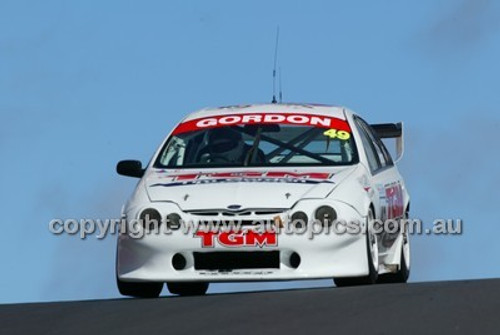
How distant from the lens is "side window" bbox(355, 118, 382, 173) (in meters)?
12.7

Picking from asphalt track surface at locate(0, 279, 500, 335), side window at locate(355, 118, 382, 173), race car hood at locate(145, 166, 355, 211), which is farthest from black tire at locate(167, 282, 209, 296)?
asphalt track surface at locate(0, 279, 500, 335)

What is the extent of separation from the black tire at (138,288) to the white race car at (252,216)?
0.01 meters

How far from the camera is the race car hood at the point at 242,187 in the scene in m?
11.1

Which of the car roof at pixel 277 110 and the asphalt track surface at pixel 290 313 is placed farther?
the car roof at pixel 277 110

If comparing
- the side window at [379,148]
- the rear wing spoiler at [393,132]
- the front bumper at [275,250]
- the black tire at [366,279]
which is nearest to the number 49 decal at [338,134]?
the side window at [379,148]

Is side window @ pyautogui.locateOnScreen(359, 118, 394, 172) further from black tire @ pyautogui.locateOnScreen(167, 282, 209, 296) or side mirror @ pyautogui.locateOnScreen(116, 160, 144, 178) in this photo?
side mirror @ pyautogui.locateOnScreen(116, 160, 144, 178)

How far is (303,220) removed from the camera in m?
11.0

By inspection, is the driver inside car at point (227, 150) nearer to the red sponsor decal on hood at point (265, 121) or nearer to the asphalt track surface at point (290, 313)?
the red sponsor decal on hood at point (265, 121)

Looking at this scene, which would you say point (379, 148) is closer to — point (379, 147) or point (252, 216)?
point (379, 147)

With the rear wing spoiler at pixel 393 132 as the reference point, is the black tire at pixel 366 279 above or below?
below

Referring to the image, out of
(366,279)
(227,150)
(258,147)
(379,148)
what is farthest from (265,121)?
(366,279)

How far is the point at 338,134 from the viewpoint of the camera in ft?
41.3

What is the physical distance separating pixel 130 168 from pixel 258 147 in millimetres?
1040

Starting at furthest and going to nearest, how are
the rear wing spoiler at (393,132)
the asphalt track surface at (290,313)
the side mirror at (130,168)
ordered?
1. the rear wing spoiler at (393,132)
2. the side mirror at (130,168)
3. the asphalt track surface at (290,313)
